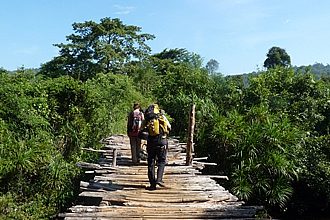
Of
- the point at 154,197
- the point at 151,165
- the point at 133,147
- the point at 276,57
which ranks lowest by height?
the point at 154,197

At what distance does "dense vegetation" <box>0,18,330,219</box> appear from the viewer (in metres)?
12.1

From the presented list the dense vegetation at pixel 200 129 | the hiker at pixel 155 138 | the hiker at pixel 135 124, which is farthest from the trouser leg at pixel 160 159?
the dense vegetation at pixel 200 129

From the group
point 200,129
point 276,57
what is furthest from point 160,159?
point 276,57

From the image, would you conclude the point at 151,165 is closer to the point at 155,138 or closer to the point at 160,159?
the point at 160,159

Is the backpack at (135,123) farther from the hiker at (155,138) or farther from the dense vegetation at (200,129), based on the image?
the dense vegetation at (200,129)

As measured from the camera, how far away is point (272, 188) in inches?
518

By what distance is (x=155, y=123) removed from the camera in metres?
8.15

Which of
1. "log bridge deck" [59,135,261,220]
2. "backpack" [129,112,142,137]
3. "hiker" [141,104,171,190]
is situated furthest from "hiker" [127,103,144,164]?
"hiker" [141,104,171,190]

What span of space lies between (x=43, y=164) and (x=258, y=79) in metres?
9.23

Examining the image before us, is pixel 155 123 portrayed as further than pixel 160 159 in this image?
No

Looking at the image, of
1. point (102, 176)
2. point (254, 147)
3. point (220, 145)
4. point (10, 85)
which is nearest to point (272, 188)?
point (254, 147)

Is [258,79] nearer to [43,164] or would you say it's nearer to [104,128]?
[104,128]

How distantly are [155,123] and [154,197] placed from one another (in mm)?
Answer: 1257

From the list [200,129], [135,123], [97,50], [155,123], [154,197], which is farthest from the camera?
[97,50]
